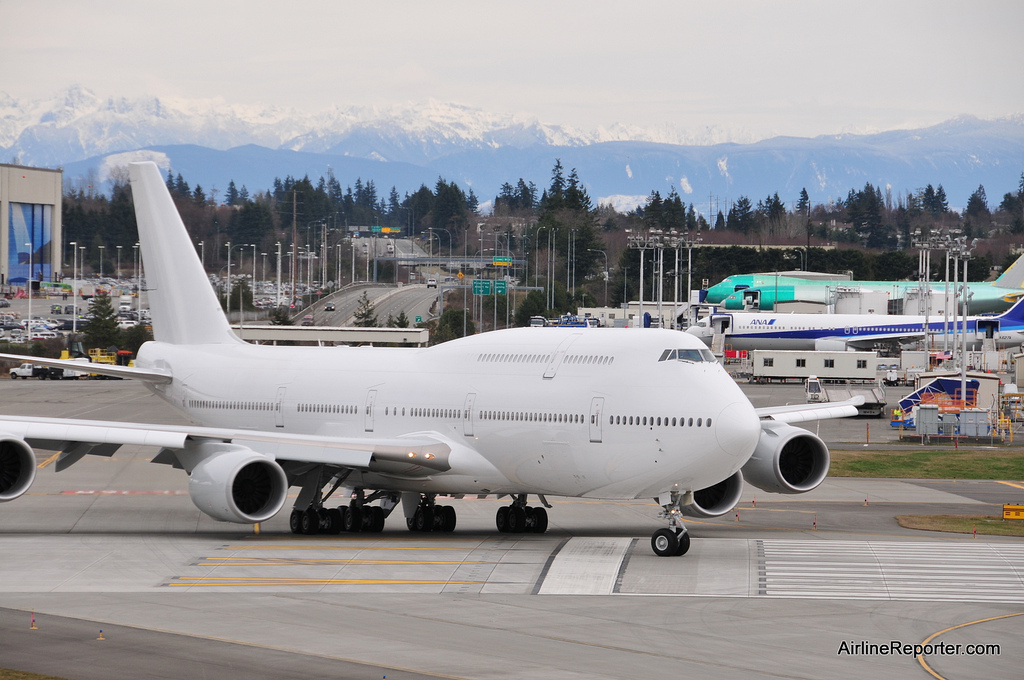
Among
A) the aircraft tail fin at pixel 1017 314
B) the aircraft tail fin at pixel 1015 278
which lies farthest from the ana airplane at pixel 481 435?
the aircraft tail fin at pixel 1015 278

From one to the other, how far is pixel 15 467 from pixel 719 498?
59.2 feet

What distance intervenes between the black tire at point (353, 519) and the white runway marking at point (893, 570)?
10.9 m

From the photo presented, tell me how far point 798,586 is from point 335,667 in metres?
11.3

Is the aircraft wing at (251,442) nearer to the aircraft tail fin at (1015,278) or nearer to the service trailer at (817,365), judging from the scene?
the service trailer at (817,365)

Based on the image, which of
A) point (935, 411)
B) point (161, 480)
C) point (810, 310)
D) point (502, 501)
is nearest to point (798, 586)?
point (502, 501)

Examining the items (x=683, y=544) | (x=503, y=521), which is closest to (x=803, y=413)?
(x=683, y=544)

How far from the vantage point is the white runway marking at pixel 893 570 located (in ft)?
81.4

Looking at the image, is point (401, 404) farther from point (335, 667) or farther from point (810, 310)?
point (810, 310)

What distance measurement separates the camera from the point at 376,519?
3341 centimetres

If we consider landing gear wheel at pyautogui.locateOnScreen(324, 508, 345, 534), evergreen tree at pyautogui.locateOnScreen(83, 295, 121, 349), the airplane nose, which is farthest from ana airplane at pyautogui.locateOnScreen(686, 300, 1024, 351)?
the airplane nose

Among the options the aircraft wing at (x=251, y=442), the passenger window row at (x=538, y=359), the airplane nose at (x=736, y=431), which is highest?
the passenger window row at (x=538, y=359)

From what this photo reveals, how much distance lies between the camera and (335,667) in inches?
714

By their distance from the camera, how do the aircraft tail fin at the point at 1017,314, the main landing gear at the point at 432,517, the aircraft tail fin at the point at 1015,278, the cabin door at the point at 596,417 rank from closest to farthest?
the cabin door at the point at 596,417 < the main landing gear at the point at 432,517 < the aircraft tail fin at the point at 1017,314 < the aircraft tail fin at the point at 1015,278

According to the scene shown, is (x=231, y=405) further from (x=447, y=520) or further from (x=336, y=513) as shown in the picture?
(x=447, y=520)
